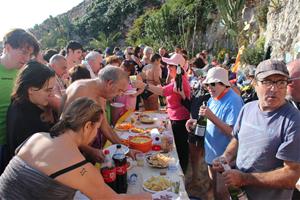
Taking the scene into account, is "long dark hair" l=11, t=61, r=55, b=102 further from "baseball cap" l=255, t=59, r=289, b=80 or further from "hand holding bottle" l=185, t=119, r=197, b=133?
"hand holding bottle" l=185, t=119, r=197, b=133

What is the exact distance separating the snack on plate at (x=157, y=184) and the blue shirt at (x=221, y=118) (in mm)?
1001

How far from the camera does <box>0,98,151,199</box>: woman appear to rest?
1635 mm

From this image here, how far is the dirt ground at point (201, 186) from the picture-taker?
386cm

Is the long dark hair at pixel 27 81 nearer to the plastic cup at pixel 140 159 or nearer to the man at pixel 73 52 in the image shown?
the plastic cup at pixel 140 159

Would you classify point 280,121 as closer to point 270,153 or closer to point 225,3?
point 270,153

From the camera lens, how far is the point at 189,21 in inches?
754

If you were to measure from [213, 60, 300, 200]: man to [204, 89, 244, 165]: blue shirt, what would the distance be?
32.4 inches

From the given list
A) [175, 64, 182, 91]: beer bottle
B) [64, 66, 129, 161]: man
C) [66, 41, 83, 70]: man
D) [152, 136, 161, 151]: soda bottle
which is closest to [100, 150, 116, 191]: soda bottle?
[64, 66, 129, 161]: man

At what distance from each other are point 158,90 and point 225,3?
1149 cm

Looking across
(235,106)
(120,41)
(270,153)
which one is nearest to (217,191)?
(235,106)

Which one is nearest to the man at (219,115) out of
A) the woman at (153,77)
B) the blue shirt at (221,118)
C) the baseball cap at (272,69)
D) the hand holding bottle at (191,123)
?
the blue shirt at (221,118)

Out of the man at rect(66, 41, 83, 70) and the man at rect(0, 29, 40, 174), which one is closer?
the man at rect(0, 29, 40, 174)

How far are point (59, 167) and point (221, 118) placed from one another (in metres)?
2.02

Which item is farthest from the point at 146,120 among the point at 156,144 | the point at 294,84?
the point at 294,84
